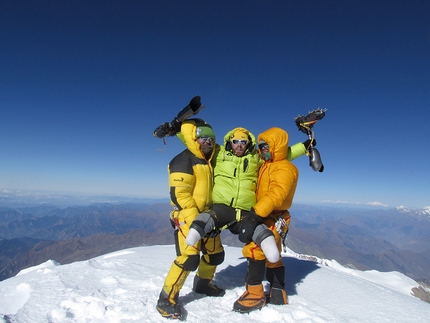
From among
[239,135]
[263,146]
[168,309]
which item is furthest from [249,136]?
[168,309]

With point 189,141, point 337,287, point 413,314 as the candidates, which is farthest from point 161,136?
point 413,314

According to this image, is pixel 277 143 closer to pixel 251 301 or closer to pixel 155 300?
pixel 251 301

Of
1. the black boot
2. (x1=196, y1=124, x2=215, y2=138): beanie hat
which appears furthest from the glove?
(x1=196, y1=124, x2=215, y2=138): beanie hat

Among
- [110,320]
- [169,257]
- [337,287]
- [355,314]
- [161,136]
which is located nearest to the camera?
[110,320]

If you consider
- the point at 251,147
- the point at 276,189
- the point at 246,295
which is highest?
the point at 251,147

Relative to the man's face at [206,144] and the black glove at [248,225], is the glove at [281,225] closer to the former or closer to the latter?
A: the black glove at [248,225]

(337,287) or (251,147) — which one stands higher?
(251,147)

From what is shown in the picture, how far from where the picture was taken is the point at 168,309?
4.17 meters

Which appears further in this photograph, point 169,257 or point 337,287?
point 169,257

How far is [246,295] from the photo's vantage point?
457 cm

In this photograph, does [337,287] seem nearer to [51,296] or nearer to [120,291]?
[120,291]

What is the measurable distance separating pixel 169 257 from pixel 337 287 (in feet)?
17.7

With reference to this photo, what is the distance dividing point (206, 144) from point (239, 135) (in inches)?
28.4

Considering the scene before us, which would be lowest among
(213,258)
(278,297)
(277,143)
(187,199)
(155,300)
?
(155,300)
